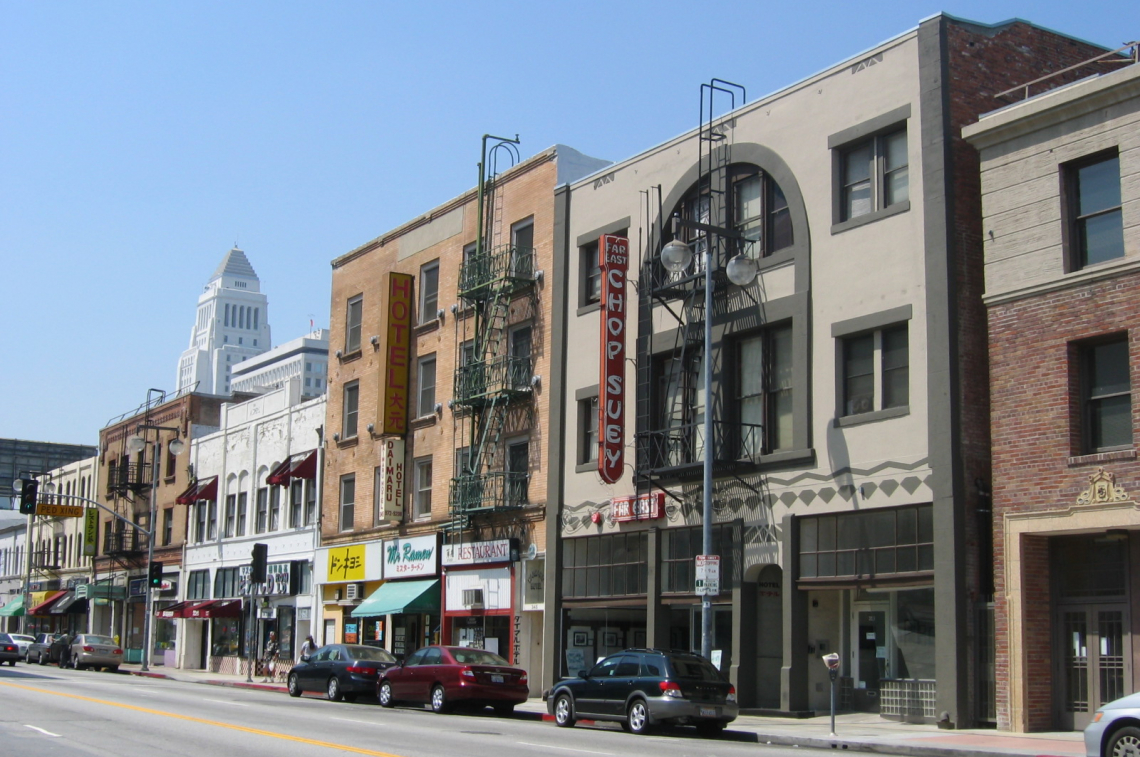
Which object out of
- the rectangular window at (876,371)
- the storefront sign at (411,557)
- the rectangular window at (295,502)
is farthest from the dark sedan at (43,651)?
the rectangular window at (876,371)

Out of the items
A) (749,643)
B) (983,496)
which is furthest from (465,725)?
(983,496)

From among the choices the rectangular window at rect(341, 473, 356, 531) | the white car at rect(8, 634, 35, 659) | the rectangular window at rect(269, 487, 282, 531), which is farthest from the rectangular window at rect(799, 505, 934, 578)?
the white car at rect(8, 634, 35, 659)

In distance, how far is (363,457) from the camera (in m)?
42.0

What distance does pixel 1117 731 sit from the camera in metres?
14.1

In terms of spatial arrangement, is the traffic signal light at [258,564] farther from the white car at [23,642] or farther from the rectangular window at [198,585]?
the white car at [23,642]

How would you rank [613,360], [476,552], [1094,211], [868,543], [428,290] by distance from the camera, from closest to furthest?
[1094,211] → [868,543] → [613,360] → [476,552] → [428,290]

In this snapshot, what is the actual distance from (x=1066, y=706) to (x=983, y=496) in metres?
3.66

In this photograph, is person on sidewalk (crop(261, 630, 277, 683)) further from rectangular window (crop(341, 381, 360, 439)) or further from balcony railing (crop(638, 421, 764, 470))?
balcony railing (crop(638, 421, 764, 470))

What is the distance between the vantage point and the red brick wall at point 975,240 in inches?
868

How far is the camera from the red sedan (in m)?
26.2

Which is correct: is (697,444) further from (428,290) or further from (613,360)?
(428,290)

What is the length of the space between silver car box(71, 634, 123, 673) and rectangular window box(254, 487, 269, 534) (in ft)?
25.1

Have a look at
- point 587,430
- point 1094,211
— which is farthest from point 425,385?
point 1094,211

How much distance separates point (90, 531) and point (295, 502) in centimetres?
2565
